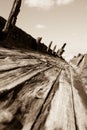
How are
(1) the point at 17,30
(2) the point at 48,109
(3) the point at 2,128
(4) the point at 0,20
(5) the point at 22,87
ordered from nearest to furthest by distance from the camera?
(3) the point at 2,128 < (2) the point at 48,109 < (5) the point at 22,87 < (4) the point at 0,20 < (1) the point at 17,30

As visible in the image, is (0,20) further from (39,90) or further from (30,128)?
(30,128)

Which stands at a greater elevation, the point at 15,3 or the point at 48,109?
the point at 15,3

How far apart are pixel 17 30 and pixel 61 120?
19.0ft

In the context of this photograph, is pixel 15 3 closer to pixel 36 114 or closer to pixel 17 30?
pixel 17 30

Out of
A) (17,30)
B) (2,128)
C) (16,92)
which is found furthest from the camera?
(17,30)

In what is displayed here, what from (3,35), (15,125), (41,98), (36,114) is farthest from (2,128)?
(3,35)

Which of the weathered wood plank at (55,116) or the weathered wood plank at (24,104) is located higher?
the weathered wood plank at (55,116)

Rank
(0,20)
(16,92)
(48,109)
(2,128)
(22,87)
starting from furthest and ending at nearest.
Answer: (0,20) < (22,87) < (16,92) < (48,109) < (2,128)

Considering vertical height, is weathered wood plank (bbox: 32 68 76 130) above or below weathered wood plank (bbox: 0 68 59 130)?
above

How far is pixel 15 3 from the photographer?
5.71 m

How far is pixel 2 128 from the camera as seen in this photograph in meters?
0.95

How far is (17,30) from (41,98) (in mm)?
5499

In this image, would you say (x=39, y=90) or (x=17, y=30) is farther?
(x=17, y=30)

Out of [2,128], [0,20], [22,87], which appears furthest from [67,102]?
[0,20]
